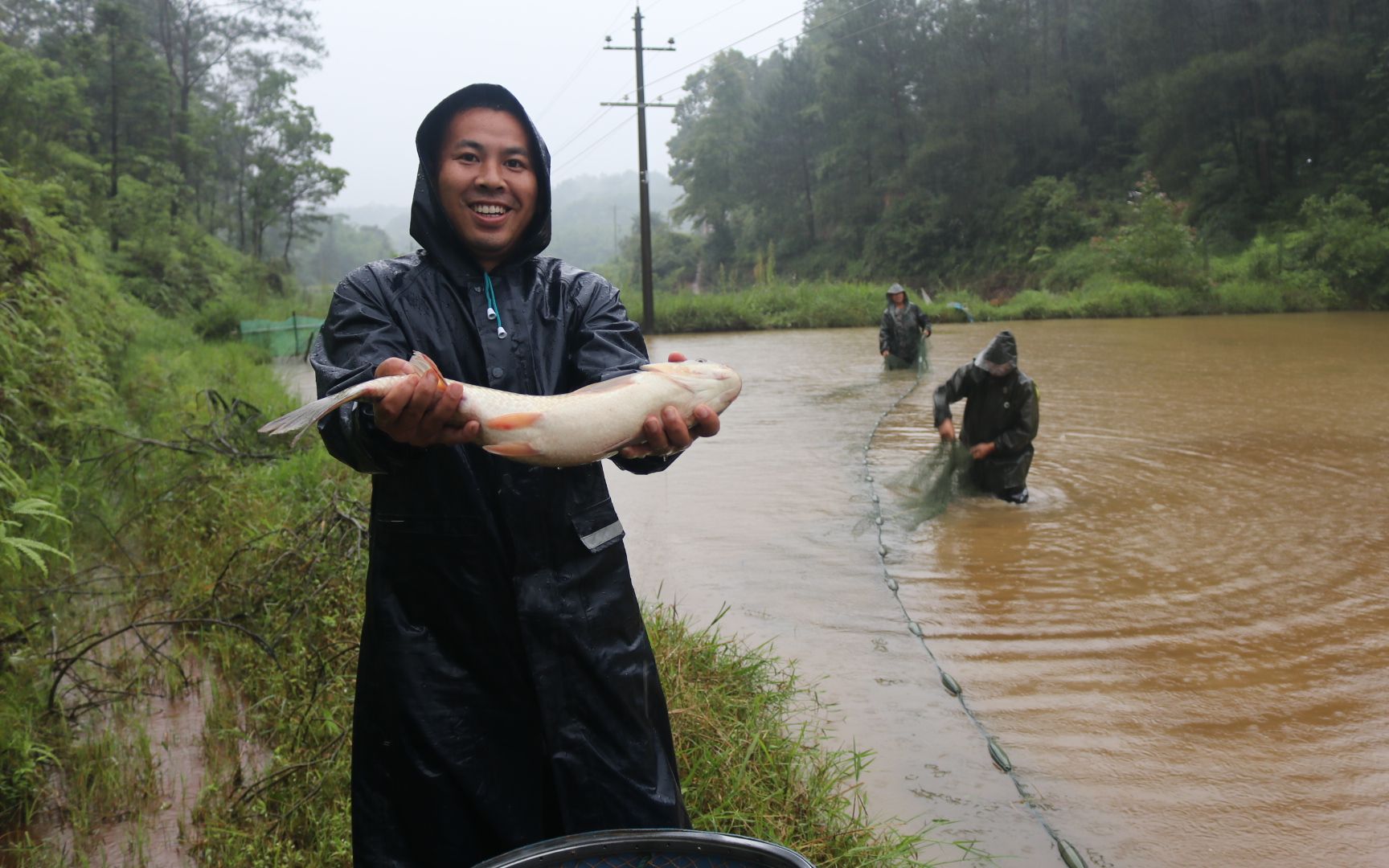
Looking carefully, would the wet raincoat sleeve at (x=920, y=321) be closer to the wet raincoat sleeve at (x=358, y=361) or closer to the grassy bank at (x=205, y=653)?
the grassy bank at (x=205, y=653)

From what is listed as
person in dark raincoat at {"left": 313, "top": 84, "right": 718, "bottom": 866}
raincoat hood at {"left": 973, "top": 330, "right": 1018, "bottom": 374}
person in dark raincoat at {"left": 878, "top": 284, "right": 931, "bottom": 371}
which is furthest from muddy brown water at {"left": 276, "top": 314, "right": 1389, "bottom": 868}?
person in dark raincoat at {"left": 878, "top": 284, "right": 931, "bottom": 371}

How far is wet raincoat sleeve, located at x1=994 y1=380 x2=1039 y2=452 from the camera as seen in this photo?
7.66 meters

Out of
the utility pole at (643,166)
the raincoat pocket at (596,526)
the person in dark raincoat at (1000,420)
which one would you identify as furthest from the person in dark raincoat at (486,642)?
the utility pole at (643,166)

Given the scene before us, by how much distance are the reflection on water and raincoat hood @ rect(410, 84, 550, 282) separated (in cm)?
237

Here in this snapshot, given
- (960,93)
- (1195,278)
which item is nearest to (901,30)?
(960,93)

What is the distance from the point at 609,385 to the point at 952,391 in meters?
6.57

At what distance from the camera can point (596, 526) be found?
2.05 meters

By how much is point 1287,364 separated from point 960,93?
115 feet

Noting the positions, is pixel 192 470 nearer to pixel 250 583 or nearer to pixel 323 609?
pixel 250 583

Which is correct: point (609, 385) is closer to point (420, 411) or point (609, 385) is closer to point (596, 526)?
point (596, 526)

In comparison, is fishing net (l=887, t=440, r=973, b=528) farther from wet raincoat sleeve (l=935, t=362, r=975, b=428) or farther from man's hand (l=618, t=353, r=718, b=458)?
man's hand (l=618, t=353, r=718, b=458)

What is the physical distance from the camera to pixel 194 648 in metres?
4.36

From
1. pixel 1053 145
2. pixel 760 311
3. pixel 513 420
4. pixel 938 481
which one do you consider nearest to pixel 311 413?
pixel 513 420

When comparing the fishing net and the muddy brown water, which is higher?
the fishing net
